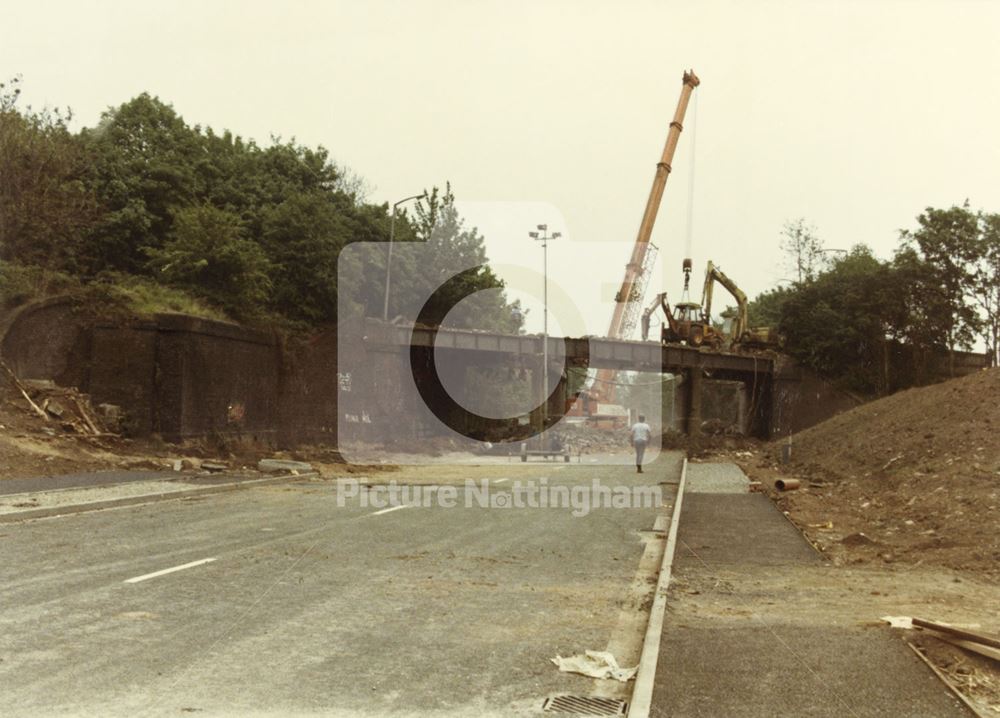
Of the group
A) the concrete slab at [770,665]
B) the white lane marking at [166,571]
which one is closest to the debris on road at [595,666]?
the concrete slab at [770,665]

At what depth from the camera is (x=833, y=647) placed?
769cm

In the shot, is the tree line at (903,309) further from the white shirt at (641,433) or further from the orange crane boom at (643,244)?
the white shirt at (641,433)

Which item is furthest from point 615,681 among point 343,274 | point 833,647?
point 343,274

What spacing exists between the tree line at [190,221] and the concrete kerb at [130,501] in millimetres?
11999

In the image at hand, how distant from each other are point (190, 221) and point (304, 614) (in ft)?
104

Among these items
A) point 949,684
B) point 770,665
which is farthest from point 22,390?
point 949,684

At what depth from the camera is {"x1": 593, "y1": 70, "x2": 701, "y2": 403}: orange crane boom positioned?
56.1 metres

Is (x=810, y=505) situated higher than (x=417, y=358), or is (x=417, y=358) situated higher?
(x=417, y=358)

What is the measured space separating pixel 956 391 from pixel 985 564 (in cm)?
2331

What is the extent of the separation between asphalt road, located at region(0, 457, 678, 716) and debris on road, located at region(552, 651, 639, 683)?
4.6 inches

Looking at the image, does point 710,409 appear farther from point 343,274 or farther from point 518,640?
point 518,640

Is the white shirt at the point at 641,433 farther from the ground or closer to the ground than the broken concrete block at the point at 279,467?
farther from the ground

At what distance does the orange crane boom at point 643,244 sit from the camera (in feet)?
184

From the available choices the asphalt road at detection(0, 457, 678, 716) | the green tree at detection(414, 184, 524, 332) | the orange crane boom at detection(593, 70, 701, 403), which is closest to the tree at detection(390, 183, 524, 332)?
the green tree at detection(414, 184, 524, 332)
